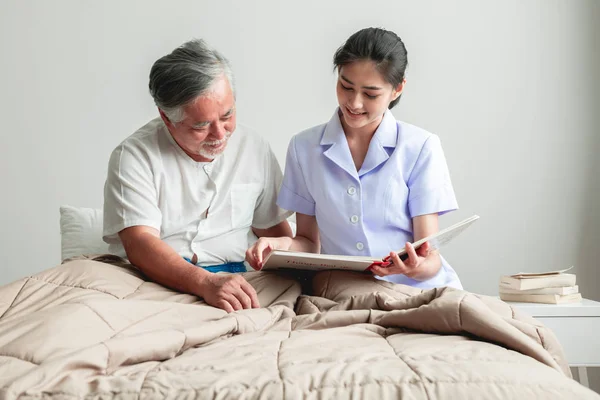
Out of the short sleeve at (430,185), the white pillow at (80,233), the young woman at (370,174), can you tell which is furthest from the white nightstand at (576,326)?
the white pillow at (80,233)

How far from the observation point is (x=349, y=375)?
1.01 meters

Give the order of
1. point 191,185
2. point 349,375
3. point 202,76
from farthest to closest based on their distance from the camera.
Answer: point 191,185 → point 202,76 → point 349,375

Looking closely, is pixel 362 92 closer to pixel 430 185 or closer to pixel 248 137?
pixel 430 185

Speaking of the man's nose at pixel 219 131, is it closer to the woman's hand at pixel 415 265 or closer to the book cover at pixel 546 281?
the woman's hand at pixel 415 265

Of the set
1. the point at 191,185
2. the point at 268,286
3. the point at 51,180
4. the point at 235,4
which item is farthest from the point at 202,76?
the point at 51,180

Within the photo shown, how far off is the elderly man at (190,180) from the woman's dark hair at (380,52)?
37 centimetres

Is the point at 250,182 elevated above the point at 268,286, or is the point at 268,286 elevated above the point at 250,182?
the point at 250,182

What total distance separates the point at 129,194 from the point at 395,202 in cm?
77

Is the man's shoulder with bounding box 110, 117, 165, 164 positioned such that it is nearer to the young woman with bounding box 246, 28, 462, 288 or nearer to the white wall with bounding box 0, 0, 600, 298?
the young woman with bounding box 246, 28, 462, 288

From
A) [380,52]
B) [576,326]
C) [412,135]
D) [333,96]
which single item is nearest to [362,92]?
[380,52]

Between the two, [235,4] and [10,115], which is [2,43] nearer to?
[10,115]

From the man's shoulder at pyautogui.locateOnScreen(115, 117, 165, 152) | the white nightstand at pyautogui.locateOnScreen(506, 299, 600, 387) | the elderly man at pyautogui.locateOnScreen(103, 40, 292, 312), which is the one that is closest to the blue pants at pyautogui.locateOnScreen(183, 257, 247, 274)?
the elderly man at pyautogui.locateOnScreen(103, 40, 292, 312)

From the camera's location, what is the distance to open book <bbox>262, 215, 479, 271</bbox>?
162 centimetres

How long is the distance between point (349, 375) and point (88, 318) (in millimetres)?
516
